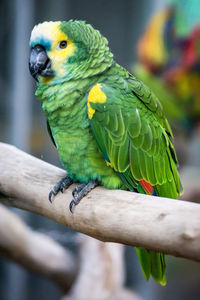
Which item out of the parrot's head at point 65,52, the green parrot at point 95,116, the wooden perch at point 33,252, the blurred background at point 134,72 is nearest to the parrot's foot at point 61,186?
the green parrot at point 95,116

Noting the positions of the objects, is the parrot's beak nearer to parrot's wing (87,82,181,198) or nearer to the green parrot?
the green parrot

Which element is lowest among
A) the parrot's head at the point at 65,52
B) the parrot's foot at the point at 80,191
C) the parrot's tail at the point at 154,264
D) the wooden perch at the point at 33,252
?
the wooden perch at the point at 33,252

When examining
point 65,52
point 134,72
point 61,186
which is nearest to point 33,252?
point 61,186

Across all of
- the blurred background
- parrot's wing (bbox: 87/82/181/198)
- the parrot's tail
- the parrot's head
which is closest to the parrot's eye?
the parrot's head

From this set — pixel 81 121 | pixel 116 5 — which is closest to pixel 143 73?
pixel 116 5

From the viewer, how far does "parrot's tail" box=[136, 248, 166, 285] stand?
0.91 m

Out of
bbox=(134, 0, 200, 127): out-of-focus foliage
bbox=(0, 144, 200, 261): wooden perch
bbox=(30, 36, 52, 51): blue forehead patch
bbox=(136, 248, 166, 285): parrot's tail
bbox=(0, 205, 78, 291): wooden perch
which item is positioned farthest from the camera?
bbox=(134, 0, 200, 127): out-of-focus foliage

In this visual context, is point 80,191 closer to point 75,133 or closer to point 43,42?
point 75,133

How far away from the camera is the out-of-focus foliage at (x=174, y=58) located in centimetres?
194

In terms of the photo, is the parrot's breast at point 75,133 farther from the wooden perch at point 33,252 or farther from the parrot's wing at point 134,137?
the wooden perch at point 33,252

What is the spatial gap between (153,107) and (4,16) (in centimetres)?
112

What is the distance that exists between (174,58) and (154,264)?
4.49 feet

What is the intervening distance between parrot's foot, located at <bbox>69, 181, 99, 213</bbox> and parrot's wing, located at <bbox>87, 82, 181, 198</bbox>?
0.07 metres

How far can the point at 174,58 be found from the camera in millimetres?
2008
